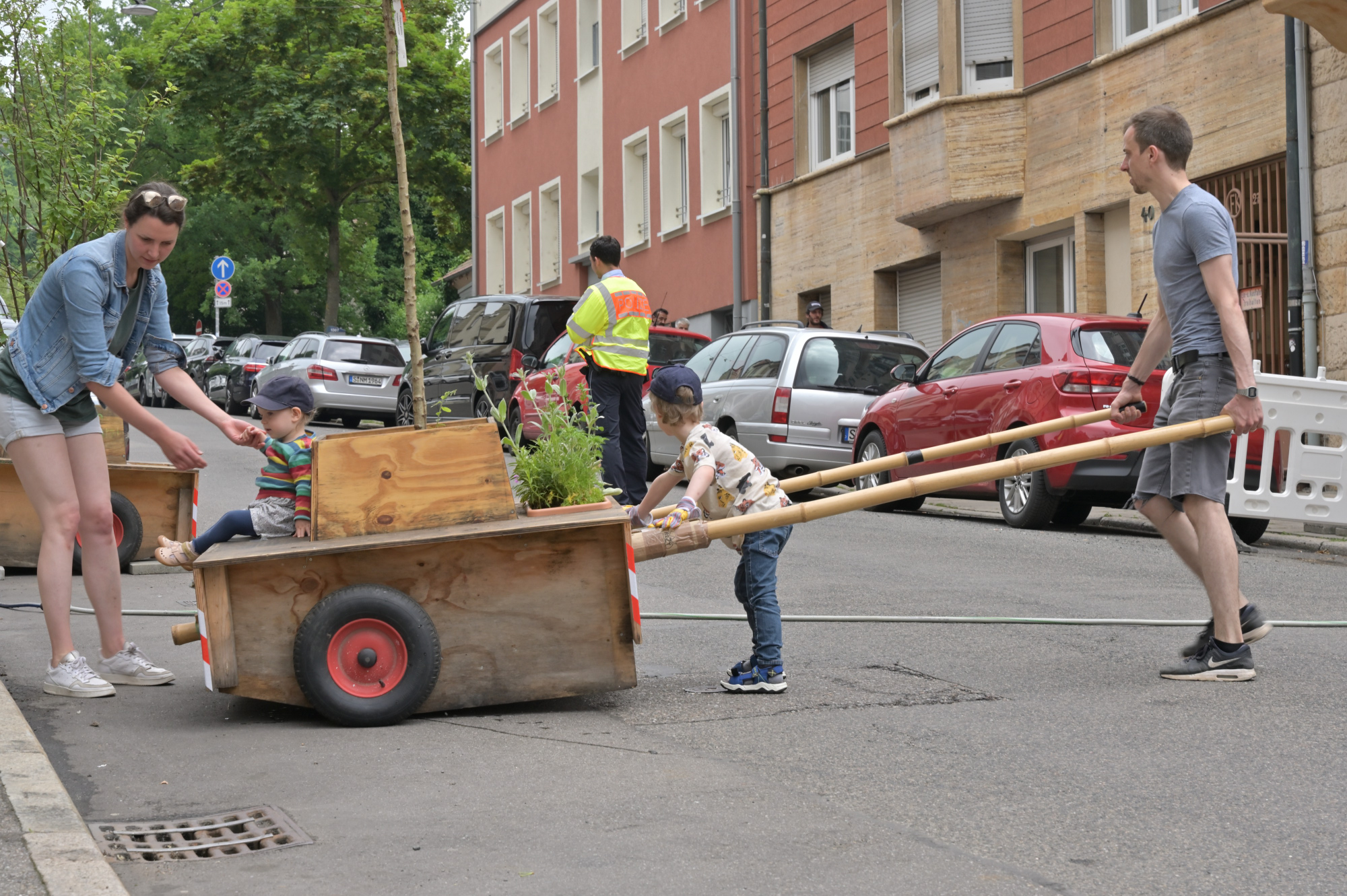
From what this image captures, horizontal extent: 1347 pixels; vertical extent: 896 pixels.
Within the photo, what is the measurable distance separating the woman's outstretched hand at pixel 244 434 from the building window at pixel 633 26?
26656 mm

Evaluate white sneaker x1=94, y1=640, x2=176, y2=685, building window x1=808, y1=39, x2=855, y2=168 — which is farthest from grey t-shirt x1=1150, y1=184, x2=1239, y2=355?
building window x1=808, y1=39, x2=855, y2=168

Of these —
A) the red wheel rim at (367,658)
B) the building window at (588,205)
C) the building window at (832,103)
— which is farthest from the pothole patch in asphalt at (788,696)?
the building window at (588,205)

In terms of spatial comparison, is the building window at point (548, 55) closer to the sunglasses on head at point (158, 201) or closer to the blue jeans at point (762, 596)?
the sunglasses on head at point (158, 201)

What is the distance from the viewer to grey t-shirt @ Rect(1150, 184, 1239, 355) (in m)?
6.39

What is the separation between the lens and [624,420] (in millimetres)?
11297

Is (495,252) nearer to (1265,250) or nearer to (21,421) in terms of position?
(1265,250)

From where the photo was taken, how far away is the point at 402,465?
18.5 feet

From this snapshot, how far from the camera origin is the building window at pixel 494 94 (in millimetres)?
39875

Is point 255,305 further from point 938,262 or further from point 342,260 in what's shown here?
point 938,262

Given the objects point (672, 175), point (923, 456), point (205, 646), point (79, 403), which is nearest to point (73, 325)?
point (79, 403)

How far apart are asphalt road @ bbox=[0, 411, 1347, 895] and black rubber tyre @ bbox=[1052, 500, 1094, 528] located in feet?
17.3

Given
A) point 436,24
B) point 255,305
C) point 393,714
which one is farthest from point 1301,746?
point 255,305

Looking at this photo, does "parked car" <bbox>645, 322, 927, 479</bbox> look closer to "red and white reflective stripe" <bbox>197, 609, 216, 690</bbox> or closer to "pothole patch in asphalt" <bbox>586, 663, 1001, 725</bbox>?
"pothole patch in asphalt" <bbox>586, 663, 1001, 725</bbox>

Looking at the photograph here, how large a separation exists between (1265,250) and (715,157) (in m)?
13.8
